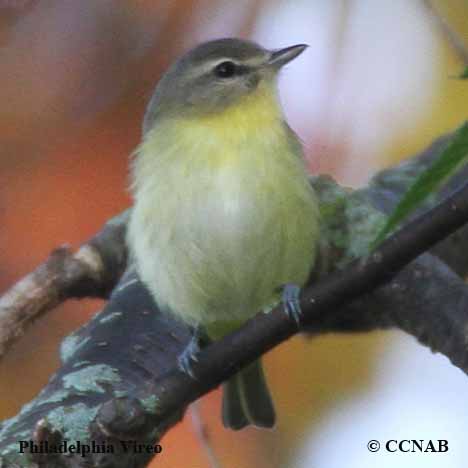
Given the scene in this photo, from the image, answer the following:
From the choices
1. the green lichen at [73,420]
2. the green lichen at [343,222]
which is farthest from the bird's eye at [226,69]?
the green lichen at [73,420]

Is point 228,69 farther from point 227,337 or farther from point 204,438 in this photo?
point 227,337

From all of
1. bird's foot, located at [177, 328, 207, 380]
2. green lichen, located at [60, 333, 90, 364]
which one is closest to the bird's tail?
bird's foot, located at [177, 328, 207, 380]

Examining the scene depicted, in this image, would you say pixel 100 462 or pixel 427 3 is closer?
pixel 100 462

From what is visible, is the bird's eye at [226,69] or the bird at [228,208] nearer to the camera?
the bird at [228,208]

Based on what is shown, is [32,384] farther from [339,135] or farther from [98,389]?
[339,135]

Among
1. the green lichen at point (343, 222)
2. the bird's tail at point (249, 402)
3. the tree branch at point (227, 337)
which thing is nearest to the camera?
the tree branch at point (227, 337)

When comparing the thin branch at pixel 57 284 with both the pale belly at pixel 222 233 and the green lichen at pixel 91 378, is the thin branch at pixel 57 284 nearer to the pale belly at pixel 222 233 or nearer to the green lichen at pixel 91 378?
the pale belly at pixel 222 233

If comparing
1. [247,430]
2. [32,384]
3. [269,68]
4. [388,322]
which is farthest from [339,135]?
[32,384]
